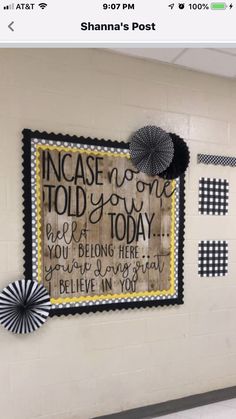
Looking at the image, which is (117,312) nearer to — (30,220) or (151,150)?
(30,220)

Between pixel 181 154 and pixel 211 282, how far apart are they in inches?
39.4

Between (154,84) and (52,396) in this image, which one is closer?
(52,396)

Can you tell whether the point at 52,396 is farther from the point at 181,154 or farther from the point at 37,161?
the point at 181,154

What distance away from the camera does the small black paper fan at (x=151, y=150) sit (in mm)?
2236

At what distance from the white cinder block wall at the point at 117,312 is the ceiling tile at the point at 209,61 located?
75 millimetres

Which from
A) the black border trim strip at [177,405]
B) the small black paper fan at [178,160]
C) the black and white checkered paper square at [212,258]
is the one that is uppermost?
the small black paper fan at [178,160]

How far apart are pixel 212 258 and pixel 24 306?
141 centimetres
